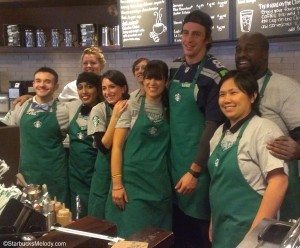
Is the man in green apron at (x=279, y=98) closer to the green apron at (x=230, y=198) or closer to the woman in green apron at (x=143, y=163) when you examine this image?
the green apron at (x=230, y=198)

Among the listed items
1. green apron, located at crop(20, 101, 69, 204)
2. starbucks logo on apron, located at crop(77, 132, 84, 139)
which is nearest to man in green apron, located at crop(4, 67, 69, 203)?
green apron, located at crop(20, 101, 69, 204)

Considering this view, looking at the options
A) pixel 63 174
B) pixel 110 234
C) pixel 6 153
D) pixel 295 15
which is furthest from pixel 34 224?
pixel 295 15

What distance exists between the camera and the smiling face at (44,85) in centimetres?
346

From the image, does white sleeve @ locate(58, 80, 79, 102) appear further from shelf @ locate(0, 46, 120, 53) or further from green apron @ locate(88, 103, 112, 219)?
green apron @ locate(88, 103, 112, 219)

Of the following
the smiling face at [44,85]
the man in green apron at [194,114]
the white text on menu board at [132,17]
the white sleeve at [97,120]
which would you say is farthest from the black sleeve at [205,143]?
the white text on menu board at [132,17]

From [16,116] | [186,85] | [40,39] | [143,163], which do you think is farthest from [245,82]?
[40,39]

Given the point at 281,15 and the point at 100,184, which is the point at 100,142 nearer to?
the point at 100,184

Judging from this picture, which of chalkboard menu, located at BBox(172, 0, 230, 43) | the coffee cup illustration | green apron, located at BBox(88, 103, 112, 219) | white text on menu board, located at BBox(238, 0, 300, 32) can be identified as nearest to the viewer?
green apron, located at BBox(88, 103, 112, 219)

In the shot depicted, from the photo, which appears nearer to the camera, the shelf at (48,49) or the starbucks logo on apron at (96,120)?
the starbucks logo on apron at (96,120)

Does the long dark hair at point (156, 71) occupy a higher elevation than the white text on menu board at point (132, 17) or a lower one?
lower

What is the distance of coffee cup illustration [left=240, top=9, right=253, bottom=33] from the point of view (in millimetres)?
4199

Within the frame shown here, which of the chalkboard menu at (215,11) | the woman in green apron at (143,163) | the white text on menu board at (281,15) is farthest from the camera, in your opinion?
the chalkboard menu at (215,11)

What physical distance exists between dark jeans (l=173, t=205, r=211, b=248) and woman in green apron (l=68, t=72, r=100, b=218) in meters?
0.67

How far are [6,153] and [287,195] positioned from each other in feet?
4.50
